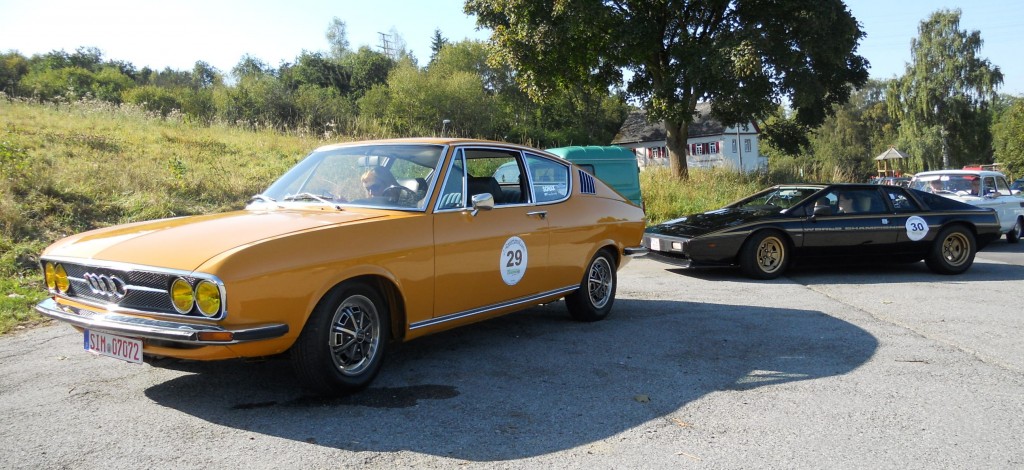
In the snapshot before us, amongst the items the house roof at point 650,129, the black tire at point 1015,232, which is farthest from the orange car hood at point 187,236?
the house roof at point 650,129

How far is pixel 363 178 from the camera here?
5.18m

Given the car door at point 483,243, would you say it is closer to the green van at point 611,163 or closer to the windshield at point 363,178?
the windshield at point 363,178

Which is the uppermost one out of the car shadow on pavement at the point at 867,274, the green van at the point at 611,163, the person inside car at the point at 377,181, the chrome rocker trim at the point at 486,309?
the green van at the point at 611,163

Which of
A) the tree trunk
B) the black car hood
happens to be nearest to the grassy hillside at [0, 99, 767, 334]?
the tree trunk

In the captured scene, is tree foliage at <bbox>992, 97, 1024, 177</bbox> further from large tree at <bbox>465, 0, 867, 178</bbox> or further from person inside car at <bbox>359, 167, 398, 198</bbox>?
person inside car at <bbox>359, 167, 398, 198</bbox>

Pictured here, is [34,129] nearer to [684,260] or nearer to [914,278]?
[684,260]

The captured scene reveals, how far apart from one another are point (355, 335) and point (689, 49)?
1933cm

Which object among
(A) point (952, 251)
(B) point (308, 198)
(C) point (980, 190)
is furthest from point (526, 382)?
(C) point (980, 190)

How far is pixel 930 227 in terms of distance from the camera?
10.1 metres

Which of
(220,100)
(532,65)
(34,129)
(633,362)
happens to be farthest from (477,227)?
(220,100)

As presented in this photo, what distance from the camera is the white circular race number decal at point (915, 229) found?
33.0ft

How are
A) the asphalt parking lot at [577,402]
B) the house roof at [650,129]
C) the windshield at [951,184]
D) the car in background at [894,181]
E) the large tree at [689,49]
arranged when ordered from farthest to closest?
the house roof at [650,129] → the large tree at [689,49] → the windshield at [951,184] → the car in background at [894,181] → the asphalt parking lot at [577,402]

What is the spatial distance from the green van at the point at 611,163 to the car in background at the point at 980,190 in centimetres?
622

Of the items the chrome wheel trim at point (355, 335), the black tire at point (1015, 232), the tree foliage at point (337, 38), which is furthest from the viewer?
the tree foliage at point (337, 38)
